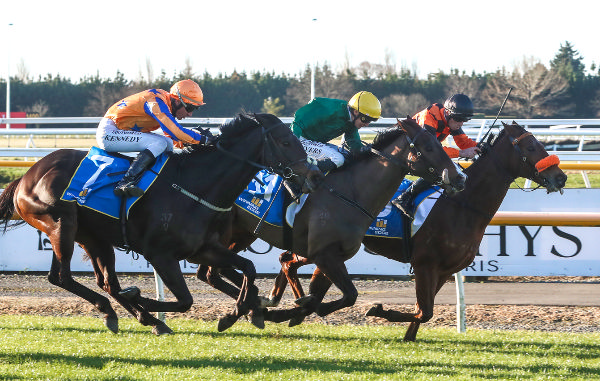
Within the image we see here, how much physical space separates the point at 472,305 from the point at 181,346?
10.8 feet

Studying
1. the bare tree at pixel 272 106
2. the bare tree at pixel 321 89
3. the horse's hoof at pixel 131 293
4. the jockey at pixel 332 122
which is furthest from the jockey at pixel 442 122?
the bare tree at pixel 321 89

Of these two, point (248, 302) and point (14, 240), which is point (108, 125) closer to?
point (248, 302)

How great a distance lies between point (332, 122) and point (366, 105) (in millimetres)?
328

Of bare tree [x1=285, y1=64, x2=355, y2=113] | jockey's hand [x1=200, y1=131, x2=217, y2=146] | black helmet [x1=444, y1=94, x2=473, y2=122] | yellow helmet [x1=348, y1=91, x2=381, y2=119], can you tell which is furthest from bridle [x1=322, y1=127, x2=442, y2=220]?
bare tree [x1=285, y1=64, x2=355, y2=113]

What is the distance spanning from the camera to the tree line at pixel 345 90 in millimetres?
39781

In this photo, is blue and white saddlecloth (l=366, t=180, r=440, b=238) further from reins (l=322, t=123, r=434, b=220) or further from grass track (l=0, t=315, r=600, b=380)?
grass track (l=0, t=315, r=600, b=380)

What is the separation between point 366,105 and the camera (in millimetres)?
6215

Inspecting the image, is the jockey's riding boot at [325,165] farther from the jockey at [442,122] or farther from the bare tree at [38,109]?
the bare tree at [38,109]

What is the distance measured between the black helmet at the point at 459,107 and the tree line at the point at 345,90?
104 feet

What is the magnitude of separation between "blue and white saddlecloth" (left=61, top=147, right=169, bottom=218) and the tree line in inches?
1271

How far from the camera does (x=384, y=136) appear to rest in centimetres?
612

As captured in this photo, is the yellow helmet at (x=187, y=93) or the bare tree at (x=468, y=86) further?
the bare tree at (x=468, y=86)

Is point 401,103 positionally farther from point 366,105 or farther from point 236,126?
point 236,126

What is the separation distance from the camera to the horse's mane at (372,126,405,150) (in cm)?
607
